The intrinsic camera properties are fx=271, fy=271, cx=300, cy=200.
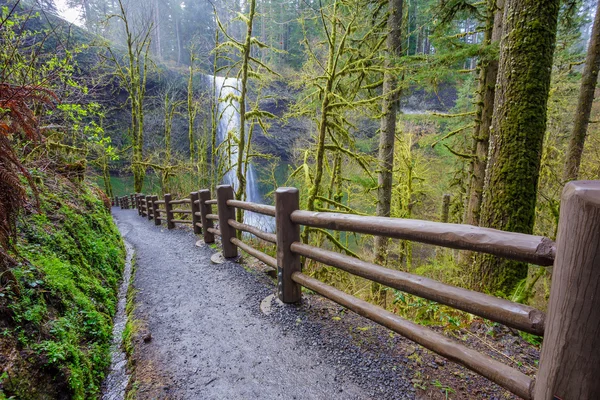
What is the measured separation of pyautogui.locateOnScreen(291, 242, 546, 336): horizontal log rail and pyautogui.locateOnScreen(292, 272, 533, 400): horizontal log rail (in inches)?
10.2

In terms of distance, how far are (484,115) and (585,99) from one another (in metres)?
3.08

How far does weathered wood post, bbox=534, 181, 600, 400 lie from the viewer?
1.02 meters

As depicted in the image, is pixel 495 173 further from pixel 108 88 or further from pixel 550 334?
pixel 108 88

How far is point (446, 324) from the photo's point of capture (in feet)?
8.55

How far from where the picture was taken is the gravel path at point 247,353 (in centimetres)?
194

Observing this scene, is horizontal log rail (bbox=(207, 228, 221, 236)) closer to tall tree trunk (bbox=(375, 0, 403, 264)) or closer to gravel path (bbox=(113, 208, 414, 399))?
gravel path (bbox=(113, 208, 414, 399))

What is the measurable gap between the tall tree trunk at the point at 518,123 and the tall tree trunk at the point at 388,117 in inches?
105

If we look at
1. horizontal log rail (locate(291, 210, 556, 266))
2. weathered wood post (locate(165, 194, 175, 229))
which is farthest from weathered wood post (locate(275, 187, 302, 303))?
weathered wood post (locate(165, 194, 175, 229))

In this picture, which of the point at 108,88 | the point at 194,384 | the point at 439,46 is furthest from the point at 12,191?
the point at 108,88

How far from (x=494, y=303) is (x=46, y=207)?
4999mm

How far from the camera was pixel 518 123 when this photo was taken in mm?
2975

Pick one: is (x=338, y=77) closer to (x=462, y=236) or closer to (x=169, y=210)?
(x=462, y=236)

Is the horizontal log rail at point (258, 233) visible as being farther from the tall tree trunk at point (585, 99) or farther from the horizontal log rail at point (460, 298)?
the tall tree trunk at point (585, 99)

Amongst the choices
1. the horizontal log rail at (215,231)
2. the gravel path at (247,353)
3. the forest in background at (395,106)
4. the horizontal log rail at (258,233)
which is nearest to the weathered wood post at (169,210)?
the forest in background at (395,106)
